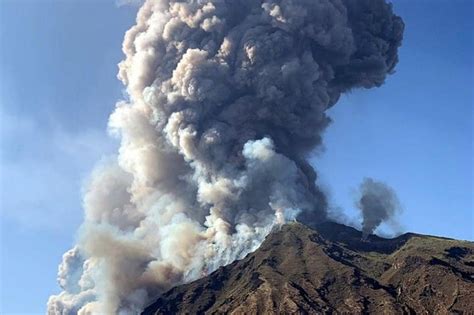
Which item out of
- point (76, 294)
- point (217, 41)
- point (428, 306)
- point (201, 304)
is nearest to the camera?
point (428, 306)

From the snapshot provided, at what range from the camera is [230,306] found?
375ft

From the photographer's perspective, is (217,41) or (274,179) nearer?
(274,179)

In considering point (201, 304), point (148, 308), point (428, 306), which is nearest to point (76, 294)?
point (148, 308)

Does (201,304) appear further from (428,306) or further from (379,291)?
(428,306)

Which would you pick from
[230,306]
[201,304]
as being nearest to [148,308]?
[201,304]

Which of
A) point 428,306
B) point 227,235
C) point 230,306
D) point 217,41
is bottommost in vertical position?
point 428,306

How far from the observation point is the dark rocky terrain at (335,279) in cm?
11012

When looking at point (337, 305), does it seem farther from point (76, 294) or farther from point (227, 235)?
point (76, 294)

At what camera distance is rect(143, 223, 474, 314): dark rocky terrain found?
110125 mm

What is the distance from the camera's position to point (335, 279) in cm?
12025

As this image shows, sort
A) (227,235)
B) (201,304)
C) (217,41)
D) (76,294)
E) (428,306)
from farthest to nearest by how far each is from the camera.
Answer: (76,294) → (217,41) → (227,235) → (201,304) → (428,306)

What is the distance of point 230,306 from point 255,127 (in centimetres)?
3703

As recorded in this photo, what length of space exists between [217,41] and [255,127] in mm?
19894

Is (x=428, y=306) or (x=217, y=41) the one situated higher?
(x=217, y=41)
